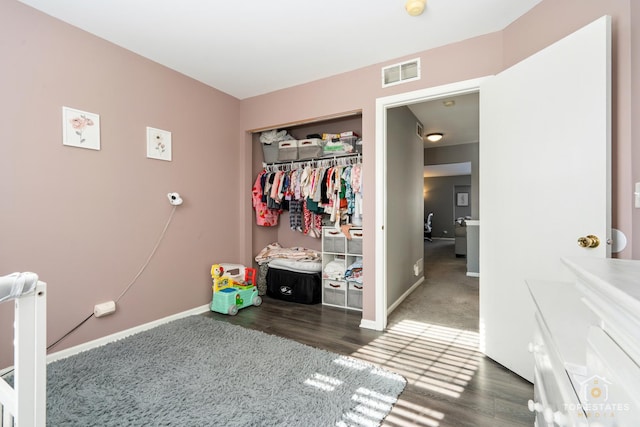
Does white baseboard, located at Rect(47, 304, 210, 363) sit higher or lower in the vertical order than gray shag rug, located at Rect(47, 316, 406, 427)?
higher

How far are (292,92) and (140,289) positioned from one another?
243cm

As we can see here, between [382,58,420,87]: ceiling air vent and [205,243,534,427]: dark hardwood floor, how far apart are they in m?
2.22

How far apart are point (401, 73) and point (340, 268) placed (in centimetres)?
203

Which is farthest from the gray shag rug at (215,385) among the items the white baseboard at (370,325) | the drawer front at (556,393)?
the drawer front at (556,393)

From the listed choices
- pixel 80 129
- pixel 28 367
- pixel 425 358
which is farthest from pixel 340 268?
pixel 28 367

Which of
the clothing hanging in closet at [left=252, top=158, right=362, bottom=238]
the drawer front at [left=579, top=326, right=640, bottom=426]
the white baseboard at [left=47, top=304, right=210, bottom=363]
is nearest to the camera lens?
the drawer front at [left=579, top=326, right=640, bottom=426]

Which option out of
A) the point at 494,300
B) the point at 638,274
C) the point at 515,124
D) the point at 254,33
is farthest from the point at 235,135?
the point at 638,274

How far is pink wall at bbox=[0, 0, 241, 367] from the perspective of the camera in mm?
1843

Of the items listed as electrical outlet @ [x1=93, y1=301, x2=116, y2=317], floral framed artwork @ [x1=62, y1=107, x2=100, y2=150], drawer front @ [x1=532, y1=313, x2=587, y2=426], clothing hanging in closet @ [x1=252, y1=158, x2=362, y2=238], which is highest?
floral framed artwork @ [x1=62, y1=107, x2=100, y2=150]

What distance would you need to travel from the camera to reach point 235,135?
3426 mm

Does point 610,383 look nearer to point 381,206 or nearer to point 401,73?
point 381,206

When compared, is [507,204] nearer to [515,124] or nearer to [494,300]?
[515,124]

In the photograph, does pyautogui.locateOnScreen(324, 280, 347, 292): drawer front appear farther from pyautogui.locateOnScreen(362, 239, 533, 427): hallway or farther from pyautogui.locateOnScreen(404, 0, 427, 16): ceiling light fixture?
pyautogui.locateOnScreen(404, 0, 427, 16): ceiling light fixture

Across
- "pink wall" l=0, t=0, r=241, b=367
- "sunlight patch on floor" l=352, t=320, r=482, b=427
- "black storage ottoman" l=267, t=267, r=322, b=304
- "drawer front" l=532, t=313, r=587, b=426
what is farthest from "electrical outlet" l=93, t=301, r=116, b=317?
"drawer front" l=532, t=313, r=587, b=426
